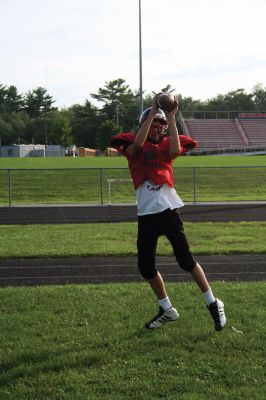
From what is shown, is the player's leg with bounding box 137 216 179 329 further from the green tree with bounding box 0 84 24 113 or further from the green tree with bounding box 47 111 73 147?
the green tree with bounding box 0 84 24 113

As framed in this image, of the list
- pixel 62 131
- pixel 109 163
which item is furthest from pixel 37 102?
pixel 109 163

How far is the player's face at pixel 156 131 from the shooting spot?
5.02m

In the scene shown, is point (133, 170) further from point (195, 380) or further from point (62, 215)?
point (62, 215)

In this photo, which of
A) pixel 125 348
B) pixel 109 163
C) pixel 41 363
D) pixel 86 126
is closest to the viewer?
pixel 41 363

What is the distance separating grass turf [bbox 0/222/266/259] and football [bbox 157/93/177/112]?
17.2 feet

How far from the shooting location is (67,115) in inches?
4161

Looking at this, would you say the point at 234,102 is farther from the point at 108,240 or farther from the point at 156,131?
the point at 156,131

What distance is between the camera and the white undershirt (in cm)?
494

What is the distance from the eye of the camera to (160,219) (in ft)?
16.3

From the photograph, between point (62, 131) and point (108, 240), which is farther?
point (62, 131)

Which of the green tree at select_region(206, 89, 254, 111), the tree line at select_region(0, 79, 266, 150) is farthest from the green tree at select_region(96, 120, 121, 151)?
the green tree at select_region(206, 89, 254, 111)

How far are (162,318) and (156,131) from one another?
169 cm

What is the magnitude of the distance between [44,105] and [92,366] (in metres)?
115

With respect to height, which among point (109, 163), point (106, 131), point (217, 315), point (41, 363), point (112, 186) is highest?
point (106, 131)
